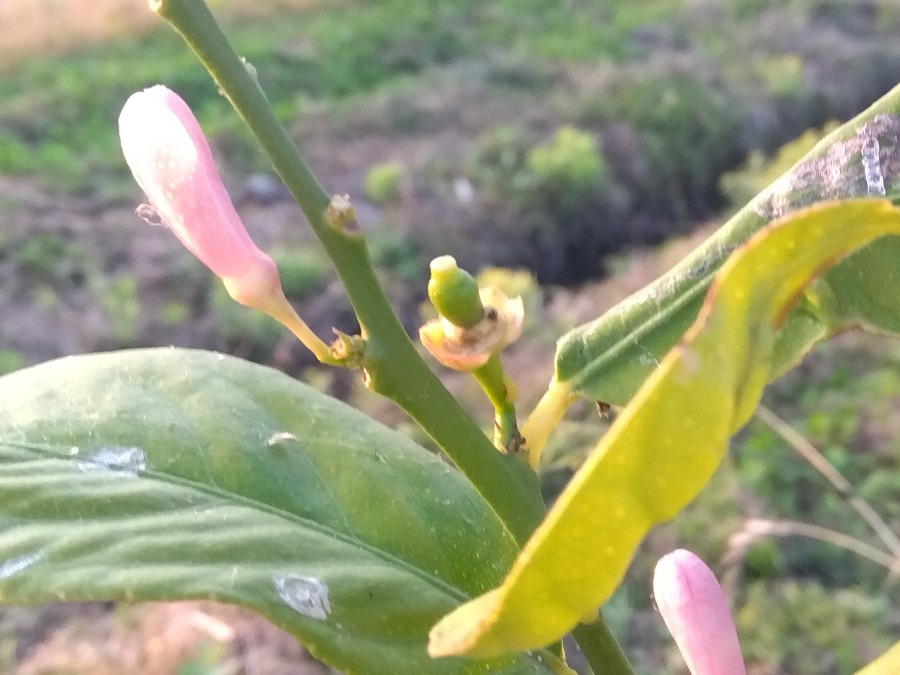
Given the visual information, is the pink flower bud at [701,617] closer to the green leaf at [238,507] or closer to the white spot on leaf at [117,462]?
the green leaf at [238,507]

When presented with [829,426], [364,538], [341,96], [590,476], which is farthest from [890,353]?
[341,96]

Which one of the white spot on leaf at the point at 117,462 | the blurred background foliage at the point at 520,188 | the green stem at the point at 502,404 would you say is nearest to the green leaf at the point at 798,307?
the green stem at the point at 502,404

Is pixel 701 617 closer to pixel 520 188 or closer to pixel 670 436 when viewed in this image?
pixel 670 436

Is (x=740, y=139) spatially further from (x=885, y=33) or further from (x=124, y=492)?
(x=124, y=492)

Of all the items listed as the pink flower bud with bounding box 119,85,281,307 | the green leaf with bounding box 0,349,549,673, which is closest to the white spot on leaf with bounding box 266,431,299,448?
the green leaf with bounding box 0,349,549,673

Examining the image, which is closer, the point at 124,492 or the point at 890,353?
the point at 124,492

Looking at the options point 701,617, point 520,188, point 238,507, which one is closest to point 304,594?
point 238,507

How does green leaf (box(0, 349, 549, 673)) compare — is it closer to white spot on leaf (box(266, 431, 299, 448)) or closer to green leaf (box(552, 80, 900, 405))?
white spot on leaf (box(266, 431, 299, 448))
